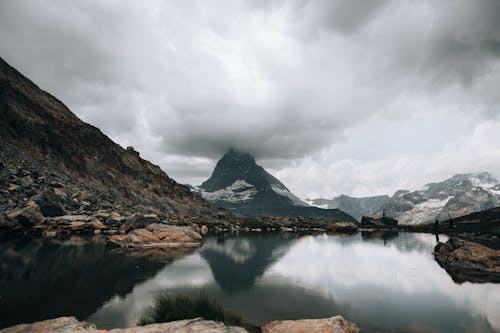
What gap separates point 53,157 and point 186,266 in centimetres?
10609

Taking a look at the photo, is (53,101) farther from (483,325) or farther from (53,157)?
(483,325)

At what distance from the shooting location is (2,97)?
120375mm

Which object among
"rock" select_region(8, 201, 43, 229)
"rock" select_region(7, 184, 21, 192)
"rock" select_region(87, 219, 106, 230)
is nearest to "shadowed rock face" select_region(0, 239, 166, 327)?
"rock" select_region(8, 201, 43, 229)

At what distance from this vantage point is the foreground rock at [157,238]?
195ft

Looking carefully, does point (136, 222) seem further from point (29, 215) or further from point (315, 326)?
point (315, 326)

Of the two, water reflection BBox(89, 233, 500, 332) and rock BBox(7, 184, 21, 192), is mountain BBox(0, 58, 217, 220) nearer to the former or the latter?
rock BBox(7, 184, 21, 192)

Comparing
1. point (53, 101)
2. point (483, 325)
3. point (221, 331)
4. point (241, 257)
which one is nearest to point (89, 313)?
point (221, 331)

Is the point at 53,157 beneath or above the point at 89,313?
above

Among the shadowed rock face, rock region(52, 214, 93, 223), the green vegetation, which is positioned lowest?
the shadowed rock face

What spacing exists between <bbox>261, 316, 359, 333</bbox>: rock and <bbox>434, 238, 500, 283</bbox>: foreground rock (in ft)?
96.9

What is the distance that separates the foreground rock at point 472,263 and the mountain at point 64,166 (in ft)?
278

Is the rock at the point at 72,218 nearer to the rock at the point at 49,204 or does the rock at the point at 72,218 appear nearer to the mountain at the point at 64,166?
the rock at the point at 49,204

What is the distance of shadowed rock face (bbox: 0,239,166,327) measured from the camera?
22.1 meters

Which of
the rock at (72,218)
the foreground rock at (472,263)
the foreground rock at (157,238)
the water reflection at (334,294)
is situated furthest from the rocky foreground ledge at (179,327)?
the rock at (72,218)
